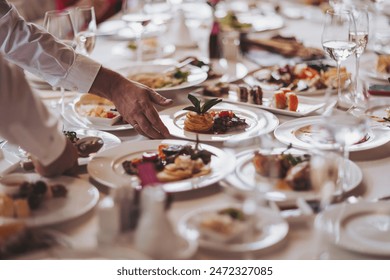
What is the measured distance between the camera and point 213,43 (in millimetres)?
2777

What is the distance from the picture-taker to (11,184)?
1.39 meters

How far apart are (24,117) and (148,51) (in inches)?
60.7

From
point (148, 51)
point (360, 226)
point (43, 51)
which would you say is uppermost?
point (43, 51)

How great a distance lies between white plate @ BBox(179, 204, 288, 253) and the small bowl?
0.37 meters

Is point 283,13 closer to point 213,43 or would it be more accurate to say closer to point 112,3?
point 213,43

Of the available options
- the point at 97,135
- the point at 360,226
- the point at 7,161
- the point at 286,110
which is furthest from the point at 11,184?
the point at 286,110

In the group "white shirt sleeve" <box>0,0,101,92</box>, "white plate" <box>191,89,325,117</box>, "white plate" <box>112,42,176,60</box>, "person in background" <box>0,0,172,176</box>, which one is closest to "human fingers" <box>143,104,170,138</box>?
"person in background" <box>0,0,172,176</box>

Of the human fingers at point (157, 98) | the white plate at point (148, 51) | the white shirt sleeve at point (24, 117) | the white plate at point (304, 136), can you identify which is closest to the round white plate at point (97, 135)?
the human fingers at point (157, 98)

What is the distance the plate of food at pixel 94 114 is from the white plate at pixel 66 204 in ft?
1.48

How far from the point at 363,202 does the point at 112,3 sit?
3347 millimetres

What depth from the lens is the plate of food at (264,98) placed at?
2.04 meters

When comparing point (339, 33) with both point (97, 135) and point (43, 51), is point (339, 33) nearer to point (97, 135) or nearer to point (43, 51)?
point (97, 135)

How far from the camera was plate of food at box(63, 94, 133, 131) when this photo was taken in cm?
195

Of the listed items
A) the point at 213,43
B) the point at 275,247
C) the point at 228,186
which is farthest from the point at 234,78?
the point at 275,247
